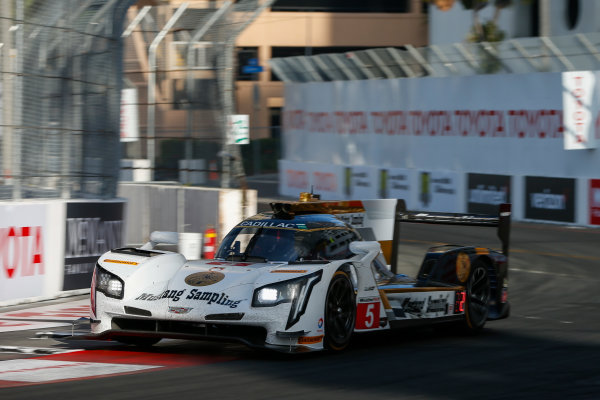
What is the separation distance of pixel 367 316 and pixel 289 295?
1.14m

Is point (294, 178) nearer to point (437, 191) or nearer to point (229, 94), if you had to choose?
point (437, 191)

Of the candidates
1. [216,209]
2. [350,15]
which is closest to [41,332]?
[216,209]

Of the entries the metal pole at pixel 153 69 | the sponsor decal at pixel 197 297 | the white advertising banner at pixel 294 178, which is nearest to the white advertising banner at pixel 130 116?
the metal pole at pixel 153 69

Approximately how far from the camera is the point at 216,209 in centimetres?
1744

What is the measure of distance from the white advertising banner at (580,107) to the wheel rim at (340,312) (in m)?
19.5

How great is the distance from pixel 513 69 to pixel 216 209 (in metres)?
15.0

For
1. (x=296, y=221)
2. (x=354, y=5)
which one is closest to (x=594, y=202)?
(x=296, y=221)

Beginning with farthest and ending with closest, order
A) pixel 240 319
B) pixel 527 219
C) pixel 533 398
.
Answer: pixel 527 219 → pixel 240 319 → pixel 533 398

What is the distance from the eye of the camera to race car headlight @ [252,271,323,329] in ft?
27.5

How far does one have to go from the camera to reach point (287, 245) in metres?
9.48

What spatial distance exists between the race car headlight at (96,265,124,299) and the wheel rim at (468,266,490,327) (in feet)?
12.4

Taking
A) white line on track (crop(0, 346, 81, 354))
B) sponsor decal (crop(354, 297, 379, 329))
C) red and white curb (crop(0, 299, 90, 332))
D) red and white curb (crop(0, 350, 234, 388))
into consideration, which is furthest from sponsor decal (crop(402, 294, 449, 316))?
red and white curb (crop(0, 299, 90, 332))

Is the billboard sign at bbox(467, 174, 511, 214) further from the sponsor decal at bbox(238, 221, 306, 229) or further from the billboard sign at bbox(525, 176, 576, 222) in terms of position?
the sponsor decal at bbox(238, 221, 306, 229)

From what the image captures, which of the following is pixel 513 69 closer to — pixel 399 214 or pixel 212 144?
pixel 212 144
